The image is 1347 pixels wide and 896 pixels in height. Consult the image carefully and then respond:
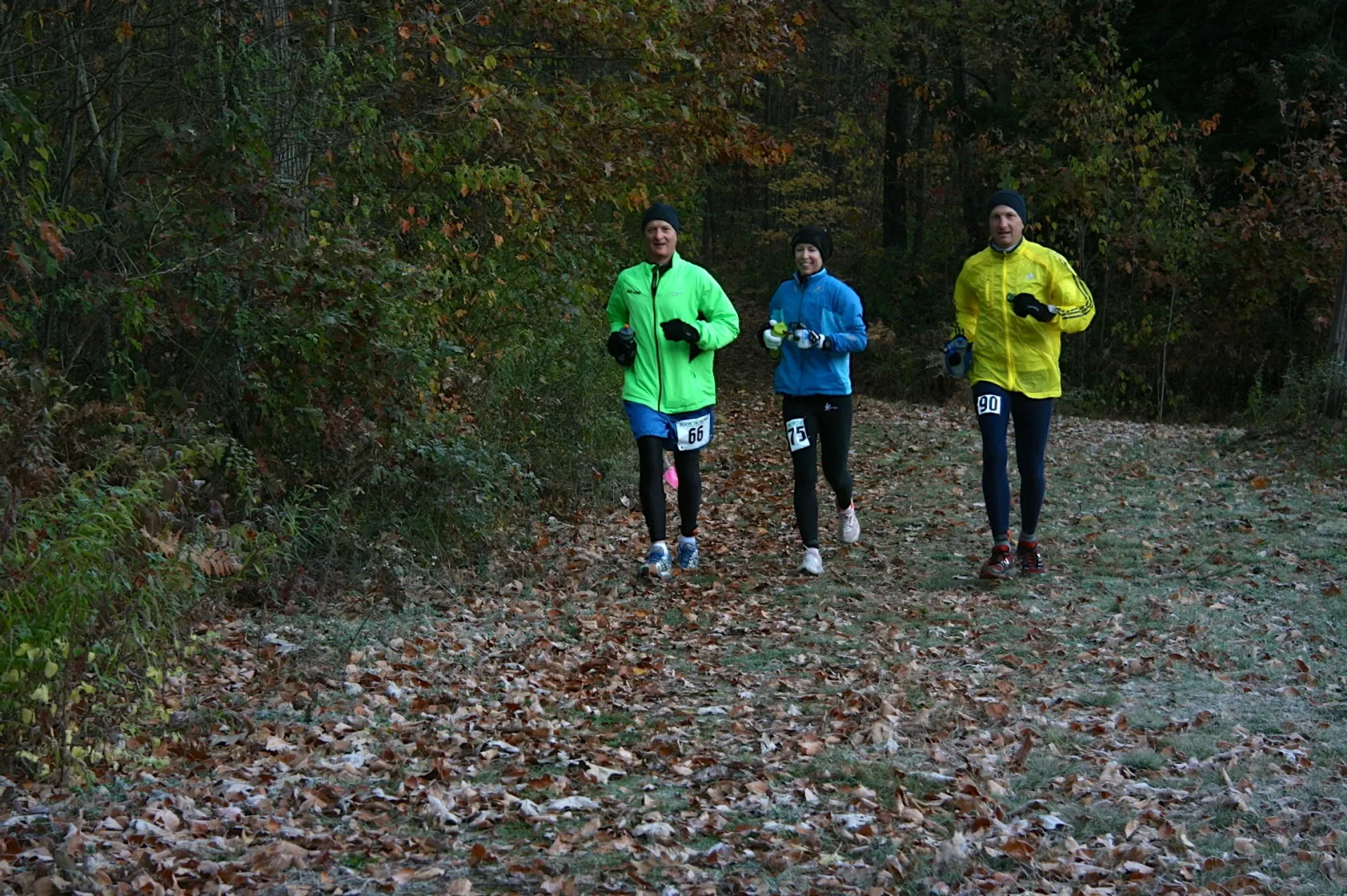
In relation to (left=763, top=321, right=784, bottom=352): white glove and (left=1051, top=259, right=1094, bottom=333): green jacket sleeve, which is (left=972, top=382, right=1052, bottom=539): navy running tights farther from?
(left=763, top=321, right=784, bottom=352): white glove

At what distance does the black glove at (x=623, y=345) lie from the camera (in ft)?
28.1

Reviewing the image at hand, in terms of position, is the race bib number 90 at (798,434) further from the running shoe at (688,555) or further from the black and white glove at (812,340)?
the running shoe at (688,555)

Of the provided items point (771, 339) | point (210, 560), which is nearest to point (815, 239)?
point (771, 339)

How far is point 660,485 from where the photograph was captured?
8.91 m

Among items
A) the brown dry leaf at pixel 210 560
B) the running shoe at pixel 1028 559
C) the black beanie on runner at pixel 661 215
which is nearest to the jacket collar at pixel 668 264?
the black beanie on runner at pixel 661 215

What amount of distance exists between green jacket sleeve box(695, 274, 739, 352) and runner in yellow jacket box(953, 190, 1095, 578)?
1.44 m

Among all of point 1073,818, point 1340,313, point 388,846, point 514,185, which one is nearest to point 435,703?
point 388,846

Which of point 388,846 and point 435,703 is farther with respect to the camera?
point 435,703

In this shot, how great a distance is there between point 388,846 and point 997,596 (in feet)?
16.3

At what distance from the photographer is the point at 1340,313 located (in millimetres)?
14266

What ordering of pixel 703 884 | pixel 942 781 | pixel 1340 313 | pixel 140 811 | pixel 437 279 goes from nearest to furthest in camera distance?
pixel 703 884, pixel 140 811, pixel 942 781, pixel 437 279, pixel 1340 313

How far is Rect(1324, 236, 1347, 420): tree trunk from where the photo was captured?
14.0 m

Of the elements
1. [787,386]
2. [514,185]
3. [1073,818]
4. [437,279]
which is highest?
[514,185]

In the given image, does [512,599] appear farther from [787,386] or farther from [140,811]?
[140,811]
